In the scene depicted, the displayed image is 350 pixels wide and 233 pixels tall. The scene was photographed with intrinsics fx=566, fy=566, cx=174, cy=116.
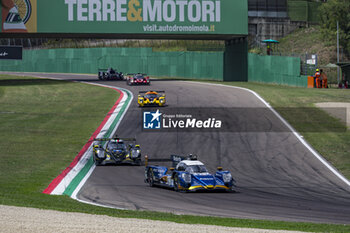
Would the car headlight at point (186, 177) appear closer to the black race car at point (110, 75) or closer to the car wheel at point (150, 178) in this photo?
the car wheel at point (150, 178)

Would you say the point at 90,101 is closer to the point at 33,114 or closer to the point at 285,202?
the point at 33,114

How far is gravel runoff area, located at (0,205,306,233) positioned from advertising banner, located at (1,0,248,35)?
43.5 m

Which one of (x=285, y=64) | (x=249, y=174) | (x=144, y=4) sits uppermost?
(x=144, y=4)

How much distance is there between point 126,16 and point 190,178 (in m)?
39.0

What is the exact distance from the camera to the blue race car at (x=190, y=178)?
18.9m

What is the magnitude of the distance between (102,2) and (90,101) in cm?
1380

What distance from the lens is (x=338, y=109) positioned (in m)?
38.0

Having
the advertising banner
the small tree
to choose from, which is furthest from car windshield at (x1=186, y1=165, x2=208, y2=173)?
the small tree

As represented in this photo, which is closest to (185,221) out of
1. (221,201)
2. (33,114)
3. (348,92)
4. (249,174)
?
(221,201)

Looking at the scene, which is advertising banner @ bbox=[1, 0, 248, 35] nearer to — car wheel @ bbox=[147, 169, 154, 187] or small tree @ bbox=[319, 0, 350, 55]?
small tree @ bbox=[319, 0, 350, 55]

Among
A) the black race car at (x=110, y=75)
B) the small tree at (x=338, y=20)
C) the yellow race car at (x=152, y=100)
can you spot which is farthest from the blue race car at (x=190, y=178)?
the small tree at (x=338, y=20)

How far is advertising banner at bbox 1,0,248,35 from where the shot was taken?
5503 centimetres

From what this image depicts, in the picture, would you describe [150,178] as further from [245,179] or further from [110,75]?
[110,75]

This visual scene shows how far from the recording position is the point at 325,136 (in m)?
30.4
